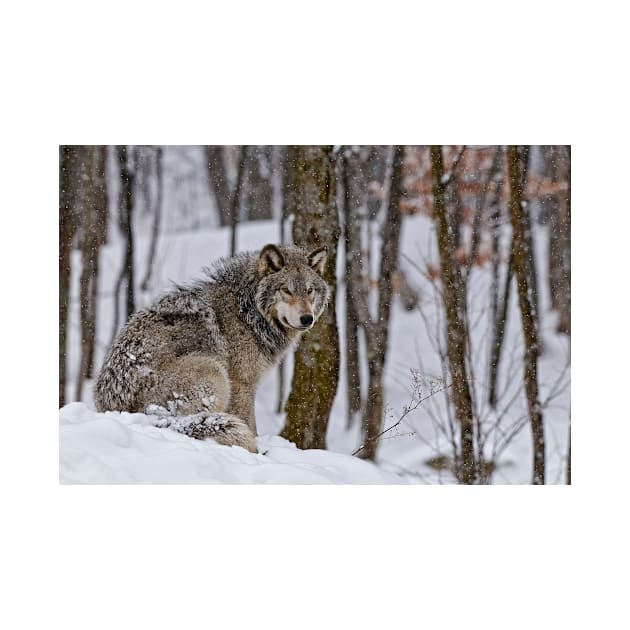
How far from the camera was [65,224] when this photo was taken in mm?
7105

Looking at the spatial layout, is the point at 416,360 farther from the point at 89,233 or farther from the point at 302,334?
the point at 89,233

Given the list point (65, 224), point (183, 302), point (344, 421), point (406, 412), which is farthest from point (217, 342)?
point (344, 421)

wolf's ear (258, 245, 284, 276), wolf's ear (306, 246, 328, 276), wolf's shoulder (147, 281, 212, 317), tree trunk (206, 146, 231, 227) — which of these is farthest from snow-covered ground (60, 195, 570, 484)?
wolf's ear (306, 246, 328, 276)

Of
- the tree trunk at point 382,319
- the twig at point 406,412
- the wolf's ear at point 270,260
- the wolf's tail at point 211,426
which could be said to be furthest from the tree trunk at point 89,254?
the twig at point 406,412

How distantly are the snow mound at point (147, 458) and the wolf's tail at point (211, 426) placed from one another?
8 cm

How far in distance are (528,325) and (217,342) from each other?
3948 millimetres

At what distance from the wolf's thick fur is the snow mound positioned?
185 millimetres

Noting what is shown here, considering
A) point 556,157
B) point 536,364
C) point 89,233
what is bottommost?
point 536,364

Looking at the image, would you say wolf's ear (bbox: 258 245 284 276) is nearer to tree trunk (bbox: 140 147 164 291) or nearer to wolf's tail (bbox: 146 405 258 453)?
wolf's tail (bbox: 146 405 258 453)

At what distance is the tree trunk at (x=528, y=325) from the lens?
26.0 feet

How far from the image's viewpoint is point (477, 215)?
942cm

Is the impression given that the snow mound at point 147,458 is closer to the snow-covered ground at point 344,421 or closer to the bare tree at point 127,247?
the snow-covered ground at point 344,421
